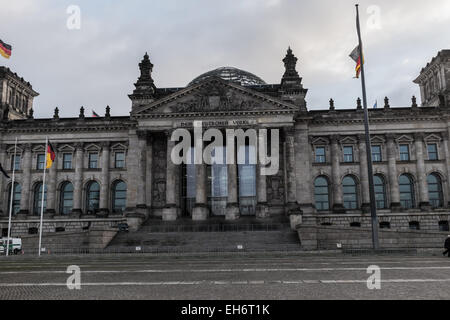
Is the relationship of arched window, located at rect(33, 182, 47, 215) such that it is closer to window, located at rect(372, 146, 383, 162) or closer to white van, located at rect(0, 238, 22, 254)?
white van, located at rect(0, 238, 22, 254)

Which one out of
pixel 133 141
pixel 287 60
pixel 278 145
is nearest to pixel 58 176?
pixel 133 141

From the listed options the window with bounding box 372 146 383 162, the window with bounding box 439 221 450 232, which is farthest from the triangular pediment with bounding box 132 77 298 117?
the window with bounding box 439 221 450 232

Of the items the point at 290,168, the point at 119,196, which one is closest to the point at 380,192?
the point at 290,168

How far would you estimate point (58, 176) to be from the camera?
2153 inches

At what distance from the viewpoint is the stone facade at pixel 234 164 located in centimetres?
4762

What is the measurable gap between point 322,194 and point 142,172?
22052mm

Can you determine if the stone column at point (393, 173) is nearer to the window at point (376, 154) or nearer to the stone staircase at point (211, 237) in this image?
the window at point (376, 154)

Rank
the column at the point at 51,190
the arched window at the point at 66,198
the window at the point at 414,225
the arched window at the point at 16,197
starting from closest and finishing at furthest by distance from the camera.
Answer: the window at the point at 414,225 < the column at the point at 51,190 < the arched window at the point at 66,198 < the arched window at the point at 16,197

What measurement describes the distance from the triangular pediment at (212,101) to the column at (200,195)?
6.56m

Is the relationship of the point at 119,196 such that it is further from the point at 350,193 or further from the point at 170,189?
the point at 350,193

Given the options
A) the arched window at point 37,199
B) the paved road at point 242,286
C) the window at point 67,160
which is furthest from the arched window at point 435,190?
the arched window at point 37,199

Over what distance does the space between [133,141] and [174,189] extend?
9.12 m

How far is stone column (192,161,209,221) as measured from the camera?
45781 mm

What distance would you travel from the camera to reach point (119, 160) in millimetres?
54656
